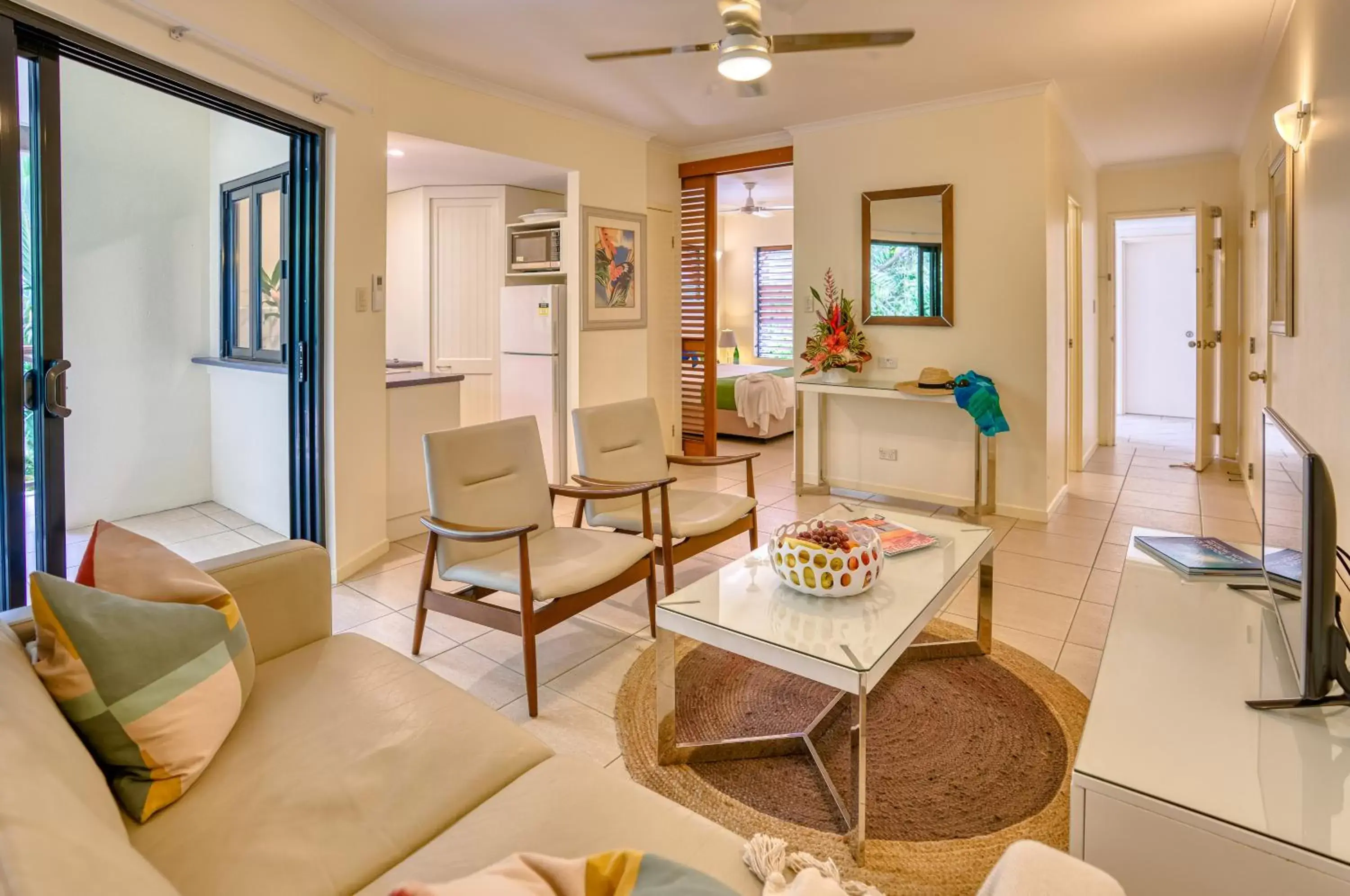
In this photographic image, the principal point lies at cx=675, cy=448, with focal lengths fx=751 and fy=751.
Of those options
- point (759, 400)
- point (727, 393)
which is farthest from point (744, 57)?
point (727, 393)

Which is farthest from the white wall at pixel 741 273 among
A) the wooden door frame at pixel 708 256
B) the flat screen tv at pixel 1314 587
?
the flat screen tv at pixel 1314 587

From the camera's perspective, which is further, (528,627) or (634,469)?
(634,469)

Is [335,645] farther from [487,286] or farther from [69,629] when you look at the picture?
[487,286]

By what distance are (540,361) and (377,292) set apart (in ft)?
5.34

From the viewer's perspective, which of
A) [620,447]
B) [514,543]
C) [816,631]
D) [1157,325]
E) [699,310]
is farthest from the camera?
[1157,325]

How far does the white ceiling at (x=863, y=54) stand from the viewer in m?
3.30

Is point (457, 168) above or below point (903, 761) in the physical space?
above

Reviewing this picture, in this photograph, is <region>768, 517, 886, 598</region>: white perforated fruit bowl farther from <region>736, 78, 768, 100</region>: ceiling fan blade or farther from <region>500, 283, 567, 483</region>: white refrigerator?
<region>500, 283, 567, 483</region>: white refrigerator

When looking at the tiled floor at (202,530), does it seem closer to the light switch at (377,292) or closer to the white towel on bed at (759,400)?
the light switch at (377,292)

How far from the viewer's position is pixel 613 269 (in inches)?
216

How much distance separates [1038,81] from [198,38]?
413 cm

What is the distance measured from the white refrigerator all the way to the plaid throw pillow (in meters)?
3.72

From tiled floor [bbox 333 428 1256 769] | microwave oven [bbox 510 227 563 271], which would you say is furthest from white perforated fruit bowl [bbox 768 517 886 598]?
microwave oven [bbox 510 227 563 271]

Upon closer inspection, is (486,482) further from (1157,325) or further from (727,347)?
(1157,325)
